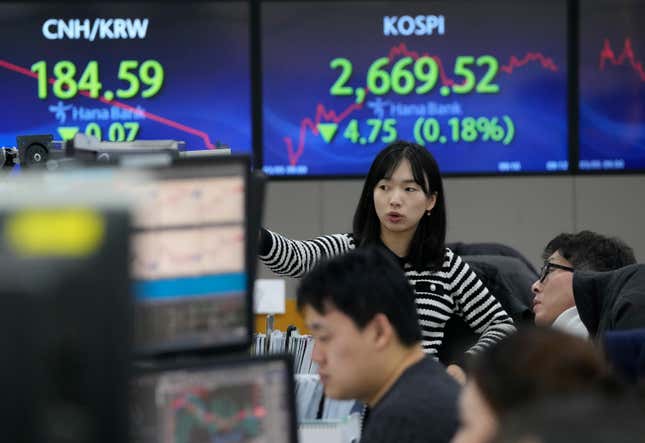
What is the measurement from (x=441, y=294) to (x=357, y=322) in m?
1.06

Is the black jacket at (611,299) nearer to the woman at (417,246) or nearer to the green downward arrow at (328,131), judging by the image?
the woman at (417,246)

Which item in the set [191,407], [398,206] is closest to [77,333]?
[191,407]

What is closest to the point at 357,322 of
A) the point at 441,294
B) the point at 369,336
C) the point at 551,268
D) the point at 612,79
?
the point at 369,336

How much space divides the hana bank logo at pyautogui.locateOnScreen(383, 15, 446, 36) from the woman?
2401 millimetres

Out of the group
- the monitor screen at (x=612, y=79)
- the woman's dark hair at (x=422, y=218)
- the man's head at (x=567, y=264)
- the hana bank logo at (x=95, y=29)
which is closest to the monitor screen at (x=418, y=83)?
the monitor screen at (x=612, y=79)

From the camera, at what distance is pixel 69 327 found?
0.93 metres

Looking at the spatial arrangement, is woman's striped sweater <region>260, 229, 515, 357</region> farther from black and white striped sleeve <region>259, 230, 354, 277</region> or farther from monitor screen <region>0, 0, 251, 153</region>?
monitor screen <region>0, 0, 251, 153</region>

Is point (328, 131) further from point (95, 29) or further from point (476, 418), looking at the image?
point (476, 418)

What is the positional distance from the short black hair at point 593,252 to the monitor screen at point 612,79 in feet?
6.62

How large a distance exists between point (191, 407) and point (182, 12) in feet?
13.3

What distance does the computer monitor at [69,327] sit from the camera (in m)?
0.92

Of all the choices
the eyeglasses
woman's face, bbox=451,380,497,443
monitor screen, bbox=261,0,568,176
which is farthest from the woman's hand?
monitor screen, bbox=261,0,568,176

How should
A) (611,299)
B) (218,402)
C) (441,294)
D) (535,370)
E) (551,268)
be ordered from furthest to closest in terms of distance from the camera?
(551,268) < (441,294) < (611,299) < (218,402) < (535,370)

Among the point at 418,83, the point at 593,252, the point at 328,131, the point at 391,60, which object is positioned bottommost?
the point at 593,252
